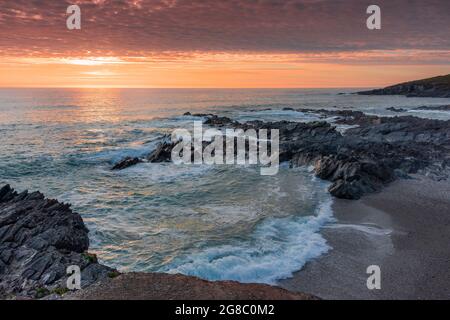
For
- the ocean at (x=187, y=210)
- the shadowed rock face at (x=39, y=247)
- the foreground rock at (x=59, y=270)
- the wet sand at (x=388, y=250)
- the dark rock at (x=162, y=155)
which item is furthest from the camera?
the dark rock at (x=162, y=155)

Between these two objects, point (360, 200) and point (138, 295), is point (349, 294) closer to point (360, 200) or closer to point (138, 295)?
point (138, 295)

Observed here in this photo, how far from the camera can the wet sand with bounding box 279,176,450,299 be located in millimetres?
14445


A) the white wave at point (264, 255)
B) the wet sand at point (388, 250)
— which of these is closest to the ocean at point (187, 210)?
the white wave at point (264, 255)

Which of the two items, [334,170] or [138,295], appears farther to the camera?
[334,170]

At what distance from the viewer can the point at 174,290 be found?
12.1 m

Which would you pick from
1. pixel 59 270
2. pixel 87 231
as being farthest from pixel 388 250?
pixel 87 231

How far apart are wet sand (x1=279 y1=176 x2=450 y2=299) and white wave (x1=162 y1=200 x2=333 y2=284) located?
657 mm

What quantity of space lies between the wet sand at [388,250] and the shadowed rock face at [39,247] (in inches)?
352

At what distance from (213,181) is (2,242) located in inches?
711

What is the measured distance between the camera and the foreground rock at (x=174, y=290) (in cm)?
1163

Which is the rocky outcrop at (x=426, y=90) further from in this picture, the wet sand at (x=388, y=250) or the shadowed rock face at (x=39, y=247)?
the shadowed rock face at (x=39, y=247)

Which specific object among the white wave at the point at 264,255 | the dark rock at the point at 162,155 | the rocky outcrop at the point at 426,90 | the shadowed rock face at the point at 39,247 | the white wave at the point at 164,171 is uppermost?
the rocky outcrop at the point at 426,90
